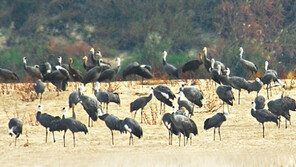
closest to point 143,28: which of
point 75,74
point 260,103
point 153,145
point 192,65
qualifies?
point 192,65

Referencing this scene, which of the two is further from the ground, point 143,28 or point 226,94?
point 143,28

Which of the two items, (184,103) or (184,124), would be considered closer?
(184,124)

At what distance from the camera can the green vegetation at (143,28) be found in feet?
149

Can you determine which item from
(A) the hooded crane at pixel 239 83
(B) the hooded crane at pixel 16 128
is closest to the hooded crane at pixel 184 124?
(B) the hooded crane at pixel 16 128

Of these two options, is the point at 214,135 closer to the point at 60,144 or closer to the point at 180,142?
the point at 180,142

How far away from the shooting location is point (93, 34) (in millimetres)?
48875

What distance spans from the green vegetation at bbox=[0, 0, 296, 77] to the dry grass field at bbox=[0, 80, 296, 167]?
708 inches

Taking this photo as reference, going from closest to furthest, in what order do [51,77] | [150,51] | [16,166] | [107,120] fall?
[16,166] < [107,120] < [51,77] < [150,51]

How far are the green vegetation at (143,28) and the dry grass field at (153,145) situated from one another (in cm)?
1798

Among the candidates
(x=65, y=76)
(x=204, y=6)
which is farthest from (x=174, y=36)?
(x=65, y=76)

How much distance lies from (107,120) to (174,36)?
89.6ft

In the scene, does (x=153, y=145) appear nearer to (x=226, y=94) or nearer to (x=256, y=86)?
(x=226, y=94)

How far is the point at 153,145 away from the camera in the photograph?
20234mm

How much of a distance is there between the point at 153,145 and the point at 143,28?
1103 inches
